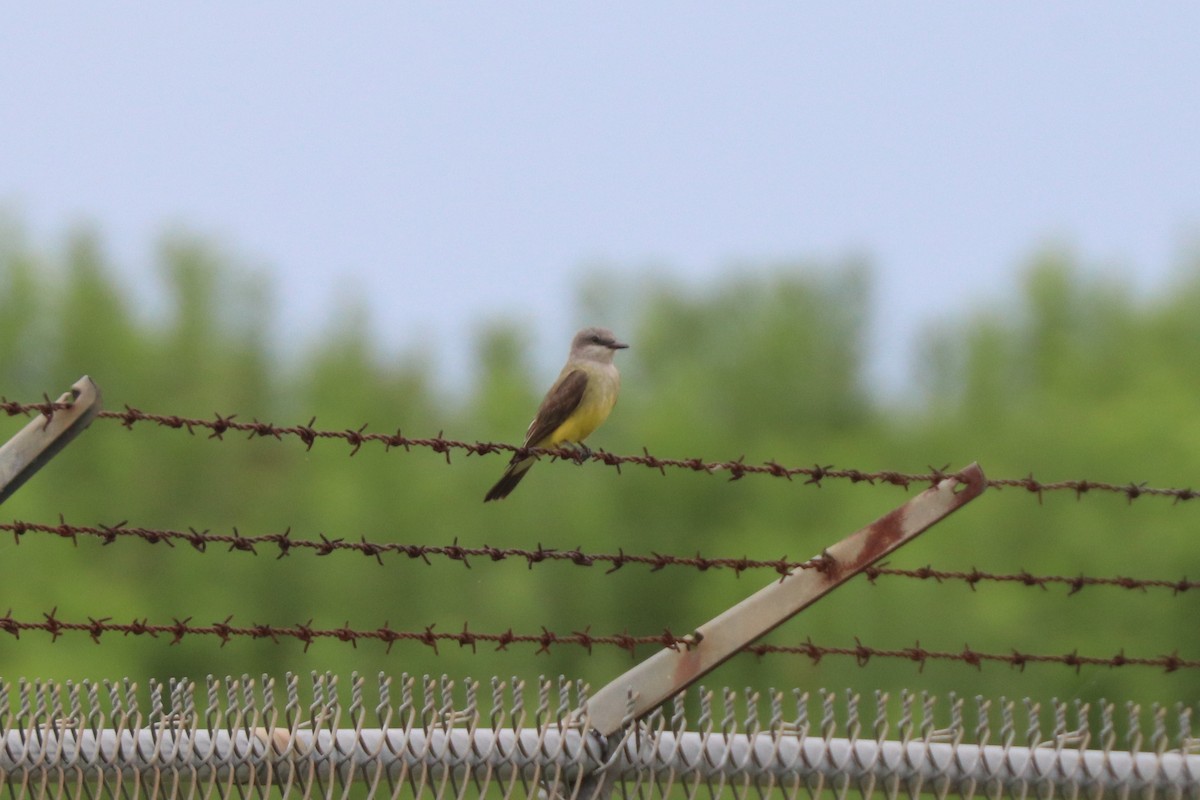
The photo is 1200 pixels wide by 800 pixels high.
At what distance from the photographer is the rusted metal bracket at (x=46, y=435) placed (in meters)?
3.83

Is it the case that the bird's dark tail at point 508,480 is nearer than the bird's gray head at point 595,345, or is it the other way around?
the bird's dark tail at point 508,480

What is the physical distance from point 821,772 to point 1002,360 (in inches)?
1422

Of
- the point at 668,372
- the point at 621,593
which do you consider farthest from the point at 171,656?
the point at 668,372

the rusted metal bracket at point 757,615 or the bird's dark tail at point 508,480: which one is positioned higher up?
the rusted metal bracket at point 757,615

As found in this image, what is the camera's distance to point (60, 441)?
387 cm

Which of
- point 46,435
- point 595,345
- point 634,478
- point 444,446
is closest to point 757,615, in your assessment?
point 444,446

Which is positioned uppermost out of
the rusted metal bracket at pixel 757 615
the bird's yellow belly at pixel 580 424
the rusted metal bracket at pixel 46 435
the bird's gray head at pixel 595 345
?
the rusted metal bracket at pixel 46 435

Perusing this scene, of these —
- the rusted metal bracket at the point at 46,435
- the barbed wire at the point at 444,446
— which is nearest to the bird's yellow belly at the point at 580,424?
the barbed wire at the point at 444,446

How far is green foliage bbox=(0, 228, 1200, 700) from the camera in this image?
102 feet

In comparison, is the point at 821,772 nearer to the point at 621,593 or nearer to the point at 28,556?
the point at 621,593

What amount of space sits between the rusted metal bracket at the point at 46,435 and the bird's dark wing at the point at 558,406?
4.75 m

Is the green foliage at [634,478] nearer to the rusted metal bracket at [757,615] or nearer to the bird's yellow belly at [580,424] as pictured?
the bird's yellow belly at [580,424]

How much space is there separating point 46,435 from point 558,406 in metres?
4.86

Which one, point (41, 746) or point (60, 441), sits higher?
point (60, 441)
